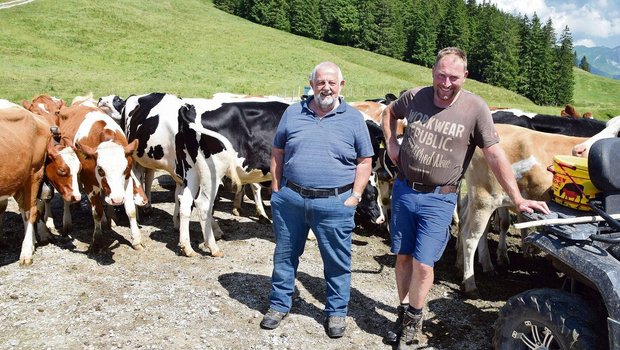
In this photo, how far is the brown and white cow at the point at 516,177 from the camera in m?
5.87

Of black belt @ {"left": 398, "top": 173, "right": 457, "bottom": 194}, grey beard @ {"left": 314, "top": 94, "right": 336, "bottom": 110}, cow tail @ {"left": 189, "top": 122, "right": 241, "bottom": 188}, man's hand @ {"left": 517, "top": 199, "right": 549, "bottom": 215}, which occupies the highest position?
grey beard @ {"left": 314, "top": 94, "right": 336, "bottom": 110}

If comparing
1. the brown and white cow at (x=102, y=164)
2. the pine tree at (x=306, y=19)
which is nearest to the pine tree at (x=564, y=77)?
the pine tree at (x=306, y=19)

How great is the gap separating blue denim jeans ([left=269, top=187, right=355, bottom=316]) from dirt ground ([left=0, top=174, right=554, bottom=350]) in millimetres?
351

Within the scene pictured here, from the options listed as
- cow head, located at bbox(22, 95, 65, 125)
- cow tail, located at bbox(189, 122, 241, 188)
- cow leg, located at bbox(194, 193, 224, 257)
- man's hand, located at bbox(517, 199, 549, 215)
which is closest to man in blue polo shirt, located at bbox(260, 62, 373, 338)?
man's hand, located at bbox(517, 199, 549, 215)

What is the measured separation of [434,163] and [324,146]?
0.96m

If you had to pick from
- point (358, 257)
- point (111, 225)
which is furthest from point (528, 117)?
point (111, 225)

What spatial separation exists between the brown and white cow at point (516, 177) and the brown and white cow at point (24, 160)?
5.47 meters

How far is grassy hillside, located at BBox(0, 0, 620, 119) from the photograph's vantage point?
31205 mm

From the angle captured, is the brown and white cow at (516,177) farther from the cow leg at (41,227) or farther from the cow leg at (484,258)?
the cow leg at (41,227)

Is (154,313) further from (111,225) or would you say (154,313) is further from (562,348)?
(562,348)

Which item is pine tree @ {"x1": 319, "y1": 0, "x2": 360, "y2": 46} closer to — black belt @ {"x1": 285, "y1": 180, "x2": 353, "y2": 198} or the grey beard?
the grey beard

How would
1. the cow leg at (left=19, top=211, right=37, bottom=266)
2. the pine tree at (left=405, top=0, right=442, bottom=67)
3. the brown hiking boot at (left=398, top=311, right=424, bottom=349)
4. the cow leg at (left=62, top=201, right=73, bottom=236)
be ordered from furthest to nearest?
the pine tree at (left=405, top=0, right=442, bottom=67) < the cow leg at (left=62, top=201, right=73, bottom=236) < the cow leg at (left=19, top=211, right=37, bottom=266) < the brown hiking boot at (left=398, top=311, right=424, bottom=349)

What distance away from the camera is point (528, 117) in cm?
845

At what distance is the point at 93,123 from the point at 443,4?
93966 mm
